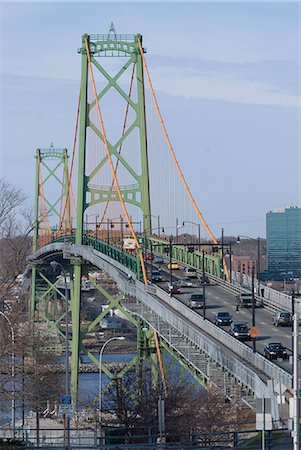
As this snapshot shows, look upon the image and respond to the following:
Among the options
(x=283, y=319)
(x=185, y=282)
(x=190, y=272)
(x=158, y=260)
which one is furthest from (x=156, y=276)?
(x=283, y=319)

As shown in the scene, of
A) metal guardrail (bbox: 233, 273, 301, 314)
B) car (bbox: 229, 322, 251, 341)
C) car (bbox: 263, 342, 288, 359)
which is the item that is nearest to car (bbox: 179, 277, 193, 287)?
metal guardrail (bbox: 233, 273, 301, 314)

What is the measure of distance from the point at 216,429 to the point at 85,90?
142ft

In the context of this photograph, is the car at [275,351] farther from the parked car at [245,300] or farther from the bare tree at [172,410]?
the parked car at [245,300]

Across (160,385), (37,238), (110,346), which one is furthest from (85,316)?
(160,385)

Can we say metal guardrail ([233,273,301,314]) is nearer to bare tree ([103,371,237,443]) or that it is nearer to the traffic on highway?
the traffic on highway

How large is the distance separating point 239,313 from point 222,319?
5720mm

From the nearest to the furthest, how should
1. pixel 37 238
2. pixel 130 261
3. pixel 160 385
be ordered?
pixel 160 385
pixel 130 261
pixel 37 238

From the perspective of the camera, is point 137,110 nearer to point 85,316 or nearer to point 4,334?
point 4,334

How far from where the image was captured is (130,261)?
240 feet

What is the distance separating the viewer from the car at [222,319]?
53.9 m

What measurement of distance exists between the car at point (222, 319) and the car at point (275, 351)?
8.93m

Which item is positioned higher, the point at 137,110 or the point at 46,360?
the point at 137,110

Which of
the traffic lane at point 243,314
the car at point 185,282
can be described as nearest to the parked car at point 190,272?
the car at point 185,282

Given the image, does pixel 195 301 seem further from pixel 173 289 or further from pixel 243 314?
pixel 173 289
